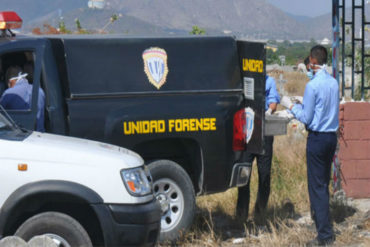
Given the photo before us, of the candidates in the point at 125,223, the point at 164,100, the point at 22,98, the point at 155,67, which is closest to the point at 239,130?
the point at 164,100

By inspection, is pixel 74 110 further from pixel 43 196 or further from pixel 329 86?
pixel 329 86

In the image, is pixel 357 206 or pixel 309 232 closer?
pixel 309 232

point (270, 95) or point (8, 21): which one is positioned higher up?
point (8, 21)

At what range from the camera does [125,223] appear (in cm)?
606

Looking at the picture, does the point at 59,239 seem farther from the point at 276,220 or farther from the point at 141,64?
the point at 276,220

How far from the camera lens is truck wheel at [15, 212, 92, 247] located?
591 centimetres

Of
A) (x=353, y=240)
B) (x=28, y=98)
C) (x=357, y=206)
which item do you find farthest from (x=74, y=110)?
(x=357, y=206)

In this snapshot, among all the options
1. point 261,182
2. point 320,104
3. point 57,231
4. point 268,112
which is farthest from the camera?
point 261,182

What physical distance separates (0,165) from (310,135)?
336 cm

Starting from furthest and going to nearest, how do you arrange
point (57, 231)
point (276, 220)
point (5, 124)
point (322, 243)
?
point (276, 220) → point (322, 243) → point (5, 124) → point (57, 231)

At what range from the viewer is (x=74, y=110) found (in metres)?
7.85

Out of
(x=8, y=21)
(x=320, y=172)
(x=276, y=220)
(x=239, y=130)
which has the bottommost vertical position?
(x=276, y=220)

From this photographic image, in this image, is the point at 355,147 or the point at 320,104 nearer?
the point at 320,104

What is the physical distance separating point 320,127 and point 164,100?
1.63 metres
